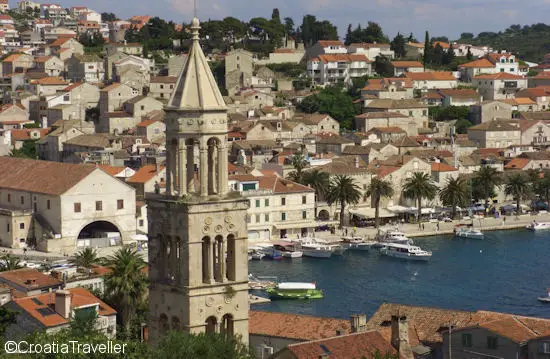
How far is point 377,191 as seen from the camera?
76938 mm

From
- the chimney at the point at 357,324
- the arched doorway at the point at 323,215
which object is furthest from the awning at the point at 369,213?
the chimney at the point at 357,324

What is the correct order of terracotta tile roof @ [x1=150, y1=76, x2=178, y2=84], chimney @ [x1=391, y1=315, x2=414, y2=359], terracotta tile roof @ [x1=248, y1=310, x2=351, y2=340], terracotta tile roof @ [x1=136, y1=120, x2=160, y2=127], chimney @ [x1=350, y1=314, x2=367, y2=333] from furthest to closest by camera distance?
terracotta tile roof @ [x1=150, y1=76, x2=178, y2=84]
terracotta tile roof @ [x1=136, y1=120, x2=160, y2=127]
terracotta tile roof @ [x1=248, y1=310, x2=351, y2=340]
chimney @ [x1=350, y1=314, x2=367, y2=333]
chimney @ [x1=391, y1=315, x2=414, y2=359]

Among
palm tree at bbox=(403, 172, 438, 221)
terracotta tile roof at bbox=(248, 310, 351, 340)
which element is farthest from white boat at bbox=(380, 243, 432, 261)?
terracotta tile roof at bbox=(248, 310, 351, 340)

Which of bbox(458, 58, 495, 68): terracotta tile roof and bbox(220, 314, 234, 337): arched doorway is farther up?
bbox(458, 58, 495, 68): terracotta tile roof

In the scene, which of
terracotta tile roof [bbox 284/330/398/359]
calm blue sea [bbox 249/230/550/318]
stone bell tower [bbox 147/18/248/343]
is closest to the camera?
stone bell tower [bbox 147/18/248/343]

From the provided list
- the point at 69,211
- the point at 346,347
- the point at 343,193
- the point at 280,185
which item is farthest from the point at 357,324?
the point at 343,193

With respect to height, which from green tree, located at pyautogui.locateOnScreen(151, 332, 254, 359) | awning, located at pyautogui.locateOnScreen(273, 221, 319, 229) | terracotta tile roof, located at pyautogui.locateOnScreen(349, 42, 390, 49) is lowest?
awning, located at pyautogui.locateOnScreen(273, 221, 319, 229)

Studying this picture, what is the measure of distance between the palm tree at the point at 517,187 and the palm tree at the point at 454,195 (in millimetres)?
3664

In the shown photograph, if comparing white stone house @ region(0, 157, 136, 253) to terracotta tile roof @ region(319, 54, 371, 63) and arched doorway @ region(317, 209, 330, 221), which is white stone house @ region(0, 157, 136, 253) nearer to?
arched doorway @ region(317, 209, 330, 221)

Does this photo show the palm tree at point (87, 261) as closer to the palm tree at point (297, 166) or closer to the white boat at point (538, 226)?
the palm tree at point (297, 166)

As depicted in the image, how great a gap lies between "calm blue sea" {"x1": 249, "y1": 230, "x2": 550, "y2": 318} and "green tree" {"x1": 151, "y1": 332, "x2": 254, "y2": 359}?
2625 centimetres

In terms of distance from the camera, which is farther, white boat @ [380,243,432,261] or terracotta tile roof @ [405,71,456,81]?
terracotta tile roof @ [405,71,456,81]

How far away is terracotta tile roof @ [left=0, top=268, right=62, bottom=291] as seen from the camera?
141 ft

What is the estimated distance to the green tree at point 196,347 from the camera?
24.9 metres
